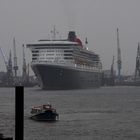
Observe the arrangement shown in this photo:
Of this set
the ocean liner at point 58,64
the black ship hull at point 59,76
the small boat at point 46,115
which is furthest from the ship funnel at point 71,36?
the small boat at point 46,115

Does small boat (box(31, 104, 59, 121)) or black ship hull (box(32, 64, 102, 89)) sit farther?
black ship hull (box(32, 64, 102, 89))

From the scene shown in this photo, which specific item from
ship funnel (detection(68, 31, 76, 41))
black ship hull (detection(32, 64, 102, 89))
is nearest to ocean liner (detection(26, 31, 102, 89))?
black ship hull (detection(32, 64, 102, 89))

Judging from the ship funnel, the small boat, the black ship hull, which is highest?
the ship funnel

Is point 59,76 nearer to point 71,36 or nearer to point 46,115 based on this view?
point 71,36

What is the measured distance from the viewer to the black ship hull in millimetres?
128750

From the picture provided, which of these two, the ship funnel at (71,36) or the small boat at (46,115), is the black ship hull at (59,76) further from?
the small boat at (46,115)

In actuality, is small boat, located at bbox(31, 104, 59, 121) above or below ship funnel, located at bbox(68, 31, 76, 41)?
below

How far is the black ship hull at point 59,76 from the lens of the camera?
129 meters

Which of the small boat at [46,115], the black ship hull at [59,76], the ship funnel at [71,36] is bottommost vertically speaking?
the small boat at [46,115]

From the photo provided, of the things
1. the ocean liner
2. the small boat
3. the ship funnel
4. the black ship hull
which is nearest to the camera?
the small boat

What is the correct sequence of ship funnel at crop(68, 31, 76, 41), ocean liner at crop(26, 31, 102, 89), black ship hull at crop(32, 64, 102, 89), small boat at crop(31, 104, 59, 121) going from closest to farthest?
small boat at crop(31, 104, 59, 121)
black ship hull at crop(32, 64, 102, 89)
ocean liner at crop(26, 31, 102, 89)
ship funnel at crop(68, 31, 76, 41)

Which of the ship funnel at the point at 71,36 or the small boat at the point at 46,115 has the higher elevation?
the ship funnel at the point at 71,36

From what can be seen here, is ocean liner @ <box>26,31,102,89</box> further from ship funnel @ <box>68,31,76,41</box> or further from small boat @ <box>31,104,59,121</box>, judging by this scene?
small boat @ <box>31,104,59,121</box>

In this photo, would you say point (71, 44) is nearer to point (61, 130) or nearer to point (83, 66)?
point (83, 66)
